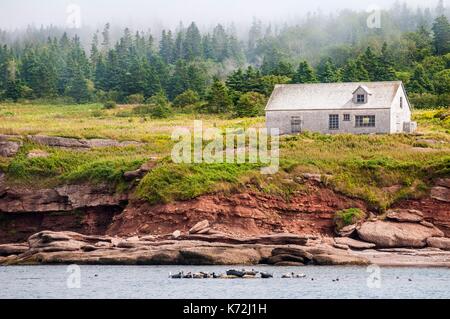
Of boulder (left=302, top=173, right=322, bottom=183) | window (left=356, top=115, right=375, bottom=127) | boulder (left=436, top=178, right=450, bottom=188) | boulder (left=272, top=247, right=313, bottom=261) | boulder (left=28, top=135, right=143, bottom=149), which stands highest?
window (left=356, top=115, right=375, bottom=127)

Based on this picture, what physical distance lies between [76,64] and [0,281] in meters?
111

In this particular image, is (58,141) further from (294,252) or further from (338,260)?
(338,260)

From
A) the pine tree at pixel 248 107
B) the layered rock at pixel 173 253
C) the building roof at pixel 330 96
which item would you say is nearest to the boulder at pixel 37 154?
the layered rock at pixel 173 253

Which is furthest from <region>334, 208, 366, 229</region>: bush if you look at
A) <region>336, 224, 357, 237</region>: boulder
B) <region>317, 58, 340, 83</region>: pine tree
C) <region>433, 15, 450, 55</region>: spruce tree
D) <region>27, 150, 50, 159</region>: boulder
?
<region>433, 15, 450, 55</region>: spruce tree

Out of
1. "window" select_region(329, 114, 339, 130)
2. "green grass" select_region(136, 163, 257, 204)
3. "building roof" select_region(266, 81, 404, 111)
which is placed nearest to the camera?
"green grass" select_region(136, 163, 257, 204)

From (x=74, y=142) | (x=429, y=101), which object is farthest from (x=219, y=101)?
(x=74, y=142)

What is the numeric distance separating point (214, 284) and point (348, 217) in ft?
57.5

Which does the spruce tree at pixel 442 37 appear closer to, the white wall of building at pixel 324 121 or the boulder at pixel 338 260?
the white wall of building at pixel 324 121

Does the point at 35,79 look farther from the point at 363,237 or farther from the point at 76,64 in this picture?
the point at 363,237

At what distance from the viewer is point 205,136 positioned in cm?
8188

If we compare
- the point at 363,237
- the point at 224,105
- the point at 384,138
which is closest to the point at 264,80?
the point at 224,105

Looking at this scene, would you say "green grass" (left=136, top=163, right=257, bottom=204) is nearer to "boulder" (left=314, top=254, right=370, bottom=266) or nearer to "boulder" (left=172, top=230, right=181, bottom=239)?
"boulder" (left=172, top=230, right=181, bottom=239)

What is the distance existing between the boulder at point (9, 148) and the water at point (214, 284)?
2109 centimetres

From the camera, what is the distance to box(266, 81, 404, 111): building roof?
3196 inches
